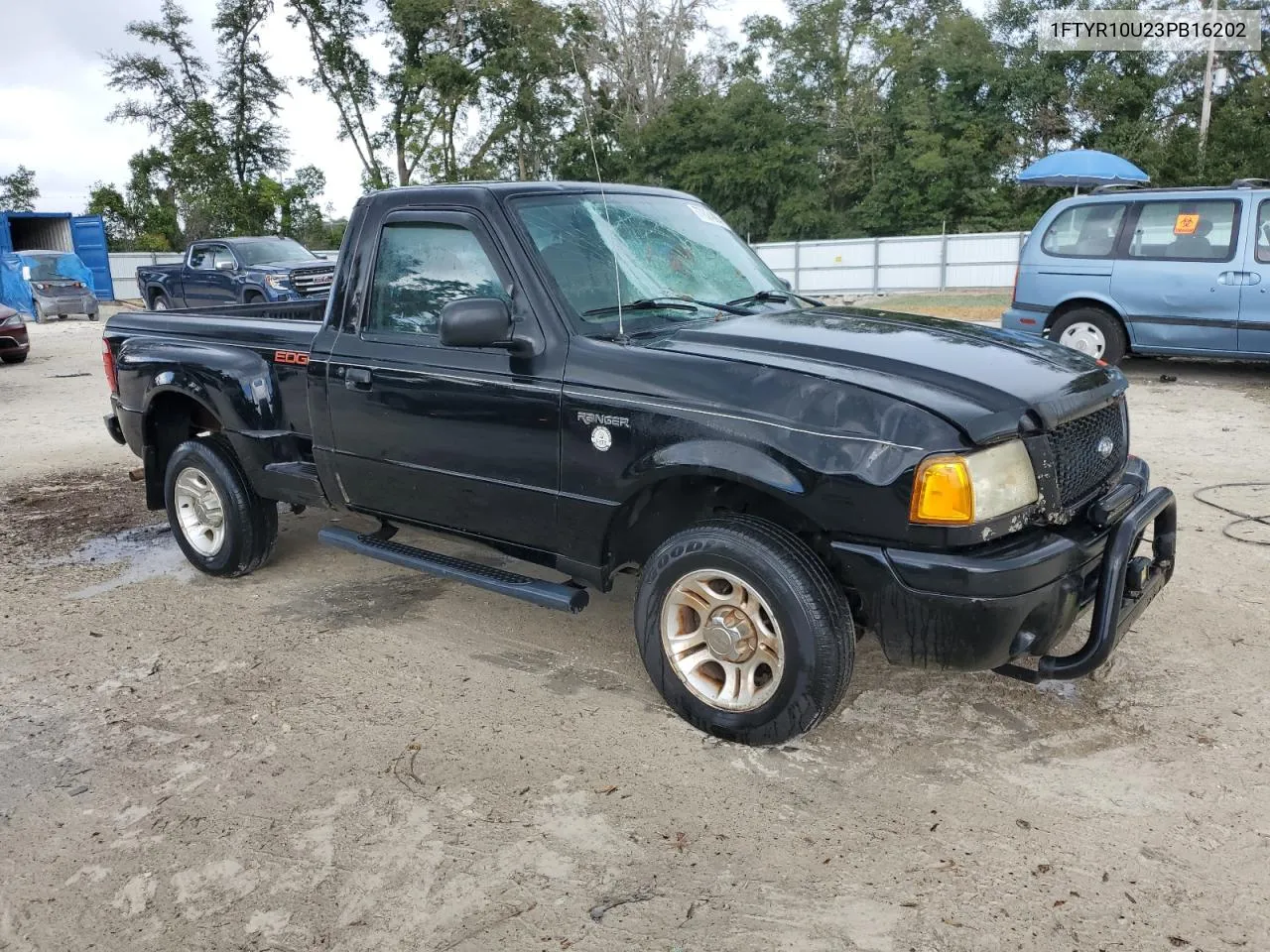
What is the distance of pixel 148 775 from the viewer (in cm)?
347

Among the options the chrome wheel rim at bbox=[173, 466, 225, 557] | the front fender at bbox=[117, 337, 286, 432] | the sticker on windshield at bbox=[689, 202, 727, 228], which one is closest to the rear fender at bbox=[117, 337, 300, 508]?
the front fender at bbox=[117, 337, 286, 432]

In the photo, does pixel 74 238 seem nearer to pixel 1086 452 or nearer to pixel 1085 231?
pixel 1085 231

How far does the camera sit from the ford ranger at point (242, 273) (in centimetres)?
1791

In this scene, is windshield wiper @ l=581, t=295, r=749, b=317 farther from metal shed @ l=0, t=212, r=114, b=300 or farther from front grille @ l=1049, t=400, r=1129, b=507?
metal shed @ l=0, t=212, r=114, b=300

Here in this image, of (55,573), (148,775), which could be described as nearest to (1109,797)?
(148,775)

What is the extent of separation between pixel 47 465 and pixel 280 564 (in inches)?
159

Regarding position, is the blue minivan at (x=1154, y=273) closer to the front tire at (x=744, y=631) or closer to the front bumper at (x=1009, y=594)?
the front bumper at (x=1009, y=594)

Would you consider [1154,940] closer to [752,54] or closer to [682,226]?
[682,226]

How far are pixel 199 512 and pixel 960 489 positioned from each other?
4.12m

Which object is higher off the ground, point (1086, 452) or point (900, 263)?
point (900, 263)

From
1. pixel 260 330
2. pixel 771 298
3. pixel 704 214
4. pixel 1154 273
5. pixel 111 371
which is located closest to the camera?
pixel 771 298

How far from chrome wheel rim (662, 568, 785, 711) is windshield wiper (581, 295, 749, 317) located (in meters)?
1.09

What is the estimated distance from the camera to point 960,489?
3016 millimetres

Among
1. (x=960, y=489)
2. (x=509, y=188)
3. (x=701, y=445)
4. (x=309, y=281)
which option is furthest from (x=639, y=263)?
(x=309, y=281)
